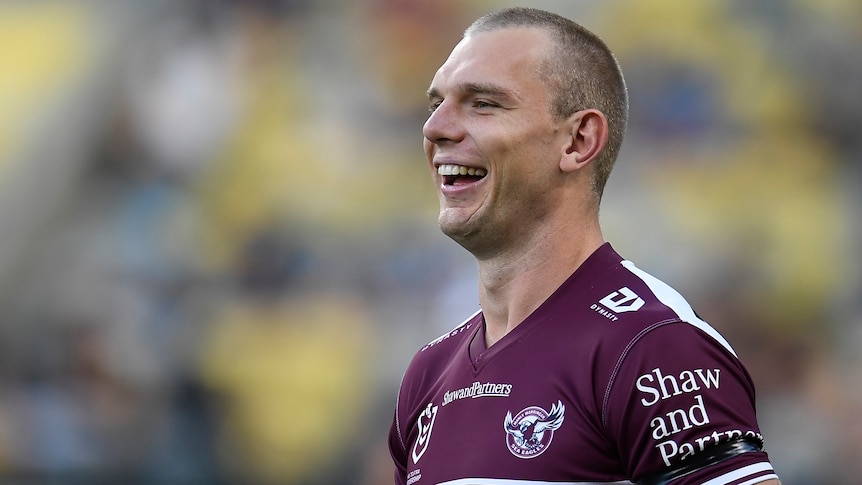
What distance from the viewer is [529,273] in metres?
2.65

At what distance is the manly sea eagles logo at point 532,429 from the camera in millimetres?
2287

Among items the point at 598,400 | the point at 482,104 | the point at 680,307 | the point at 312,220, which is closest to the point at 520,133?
the point at 482,104

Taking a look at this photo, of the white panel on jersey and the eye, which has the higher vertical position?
the eye

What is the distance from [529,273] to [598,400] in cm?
48

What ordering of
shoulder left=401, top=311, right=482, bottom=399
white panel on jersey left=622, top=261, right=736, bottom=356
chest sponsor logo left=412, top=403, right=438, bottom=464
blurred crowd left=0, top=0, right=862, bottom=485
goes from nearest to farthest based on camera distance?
white panel on jersey left=622, top=261, right=736, bottom=356, chest sponsor logo left=412, top=403, right=438, bottom=464, shoulder left=401, top=311, right=482, bottom=399, blurred crowd left=0, top=0, right=862, bottom=485

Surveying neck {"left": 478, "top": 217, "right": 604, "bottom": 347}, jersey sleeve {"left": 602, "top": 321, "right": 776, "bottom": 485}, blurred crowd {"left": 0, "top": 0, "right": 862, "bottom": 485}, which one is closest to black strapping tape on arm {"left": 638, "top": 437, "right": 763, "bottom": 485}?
jersey sleeve {"left": 602, "top": 321, "right": 776, "bottom": 485}

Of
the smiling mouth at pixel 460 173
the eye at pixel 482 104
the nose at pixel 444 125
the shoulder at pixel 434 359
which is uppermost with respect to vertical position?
the eye at pixel 482 104

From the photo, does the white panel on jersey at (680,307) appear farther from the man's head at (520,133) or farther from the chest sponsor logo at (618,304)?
the man's head at (520,133)

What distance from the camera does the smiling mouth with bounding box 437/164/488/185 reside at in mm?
2689

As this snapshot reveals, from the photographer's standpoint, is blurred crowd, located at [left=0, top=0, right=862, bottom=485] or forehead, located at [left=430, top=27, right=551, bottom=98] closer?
forehead, located at [left=430, top=27, right=551, bottom=98]

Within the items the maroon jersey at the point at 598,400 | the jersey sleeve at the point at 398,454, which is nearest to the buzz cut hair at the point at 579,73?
the maroon jersey at the point at 598,400

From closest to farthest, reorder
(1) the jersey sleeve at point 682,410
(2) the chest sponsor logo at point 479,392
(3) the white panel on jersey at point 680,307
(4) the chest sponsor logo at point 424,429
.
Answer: (1) the jersey sleeve at point 682,410
(3) the white panel on jersey at point 680,307
(2) the chest sponsor logo at point 479,392
(4) the chest sponsor logo at point 424,429

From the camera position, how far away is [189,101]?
7273 mm

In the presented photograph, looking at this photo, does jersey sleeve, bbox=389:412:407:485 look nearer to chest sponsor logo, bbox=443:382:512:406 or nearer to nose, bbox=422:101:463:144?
chest sponsor logo, bbox=443:382:512:406
